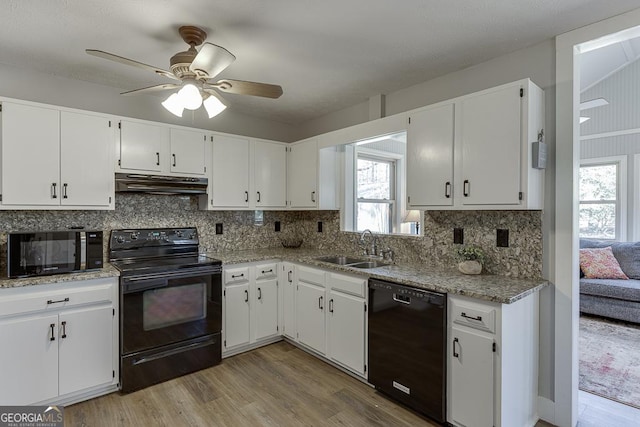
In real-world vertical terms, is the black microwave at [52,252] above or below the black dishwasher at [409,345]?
above

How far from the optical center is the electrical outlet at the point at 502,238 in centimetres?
247

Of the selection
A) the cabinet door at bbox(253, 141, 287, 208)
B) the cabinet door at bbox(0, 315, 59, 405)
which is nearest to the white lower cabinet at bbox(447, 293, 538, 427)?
the cabinet door at bbox(253, 141, 287, 208)

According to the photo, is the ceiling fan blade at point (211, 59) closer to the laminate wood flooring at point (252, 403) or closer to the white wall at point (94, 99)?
the white wall at point (94, 99)

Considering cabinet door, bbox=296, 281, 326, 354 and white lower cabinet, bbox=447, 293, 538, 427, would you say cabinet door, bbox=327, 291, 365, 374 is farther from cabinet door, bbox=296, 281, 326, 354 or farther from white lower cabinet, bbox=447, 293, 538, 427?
white lower cabinet, bbox=447, 293, 538, 427

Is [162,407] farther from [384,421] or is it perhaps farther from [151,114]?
[151,114]

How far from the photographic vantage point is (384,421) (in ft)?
7.39

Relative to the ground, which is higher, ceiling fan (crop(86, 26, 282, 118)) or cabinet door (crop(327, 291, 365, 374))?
ceiling fan (crop(86, 26, 282, 118))

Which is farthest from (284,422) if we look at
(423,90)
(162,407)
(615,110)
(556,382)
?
(615,110)

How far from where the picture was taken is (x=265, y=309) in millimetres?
3412

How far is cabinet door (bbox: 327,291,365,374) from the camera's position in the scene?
2.71 metres

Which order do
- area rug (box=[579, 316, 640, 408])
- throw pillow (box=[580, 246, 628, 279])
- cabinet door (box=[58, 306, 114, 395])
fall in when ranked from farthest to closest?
throw pillow (box=[580, 246, 628, 279]), area rug (box=[579, 316, 640, 408]), cabinet door (box=[58, 306, 114, 395])

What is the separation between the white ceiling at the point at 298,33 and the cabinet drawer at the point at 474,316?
1756mm

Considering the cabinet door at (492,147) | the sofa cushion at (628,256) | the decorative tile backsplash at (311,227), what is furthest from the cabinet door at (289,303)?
the sofa cushion at (628,256)

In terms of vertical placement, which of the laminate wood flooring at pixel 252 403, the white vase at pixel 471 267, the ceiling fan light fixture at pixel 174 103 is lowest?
the laminate wood flooring at pixel 252 403
